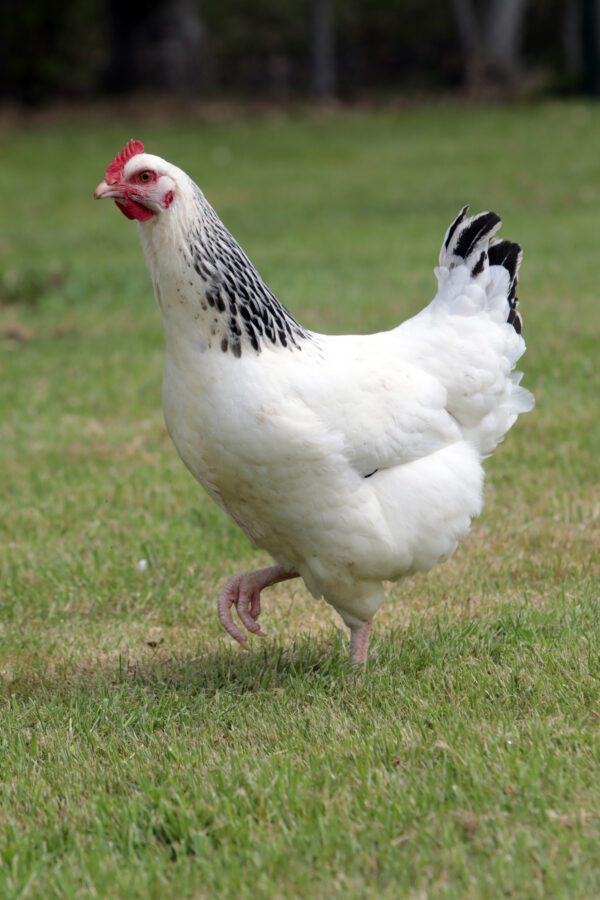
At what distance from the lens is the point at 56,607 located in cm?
451

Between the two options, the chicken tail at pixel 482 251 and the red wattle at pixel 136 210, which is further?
the chicken tail at pixel 482 251

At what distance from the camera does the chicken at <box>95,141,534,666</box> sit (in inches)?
133

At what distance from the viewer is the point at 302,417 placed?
11.1 feet

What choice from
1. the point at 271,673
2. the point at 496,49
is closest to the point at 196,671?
the point at 271,673

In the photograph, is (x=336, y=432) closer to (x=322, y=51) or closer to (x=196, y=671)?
(x=196, y=671)

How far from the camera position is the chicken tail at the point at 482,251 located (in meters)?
4.15

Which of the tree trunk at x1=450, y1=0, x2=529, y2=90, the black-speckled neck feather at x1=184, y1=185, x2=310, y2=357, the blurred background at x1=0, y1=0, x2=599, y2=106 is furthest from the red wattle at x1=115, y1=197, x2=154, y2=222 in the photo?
the tree trunk at x1=450, y1=0, x2=529, y2=90

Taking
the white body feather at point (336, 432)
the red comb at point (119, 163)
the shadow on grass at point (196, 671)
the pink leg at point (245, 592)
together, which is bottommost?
the shadow on grass at point (196, 671)

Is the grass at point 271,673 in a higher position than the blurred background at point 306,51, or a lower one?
lower

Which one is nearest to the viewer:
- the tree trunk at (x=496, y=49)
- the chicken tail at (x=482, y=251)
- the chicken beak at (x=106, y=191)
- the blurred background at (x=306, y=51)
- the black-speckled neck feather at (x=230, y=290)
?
the chicken beak at (x=106, y=191)

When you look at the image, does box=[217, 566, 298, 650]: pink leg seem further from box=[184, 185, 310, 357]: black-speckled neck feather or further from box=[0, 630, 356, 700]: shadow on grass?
box=[184, 185, 310, 357]: black-speckled neck feather

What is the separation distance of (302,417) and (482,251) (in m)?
1.21

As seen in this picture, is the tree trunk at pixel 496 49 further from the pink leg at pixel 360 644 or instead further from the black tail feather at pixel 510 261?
the pink leg at pixel 360 644

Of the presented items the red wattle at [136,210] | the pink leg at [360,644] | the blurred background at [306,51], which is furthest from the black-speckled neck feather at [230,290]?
the blurred background at [306,51]
